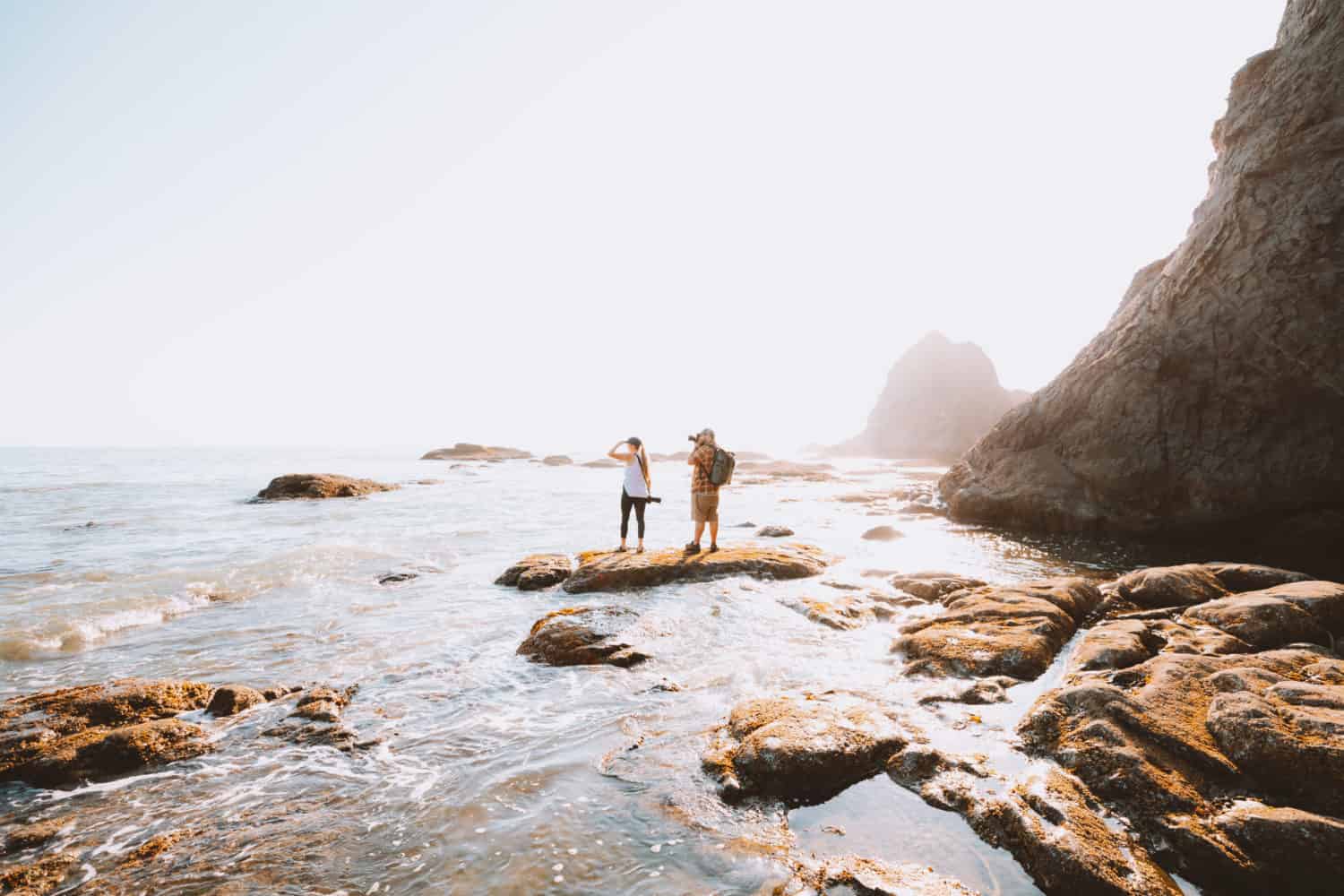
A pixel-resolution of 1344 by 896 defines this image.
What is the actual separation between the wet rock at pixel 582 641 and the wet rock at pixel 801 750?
3121 millimetres

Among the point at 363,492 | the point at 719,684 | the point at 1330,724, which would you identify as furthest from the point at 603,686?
the point at 363,492

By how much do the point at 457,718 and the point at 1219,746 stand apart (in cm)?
830

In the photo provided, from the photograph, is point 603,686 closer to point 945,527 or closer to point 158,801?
point 158,801

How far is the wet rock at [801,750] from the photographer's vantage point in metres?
5.46

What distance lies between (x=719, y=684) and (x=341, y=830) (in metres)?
4.80

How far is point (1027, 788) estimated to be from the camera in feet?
16.3

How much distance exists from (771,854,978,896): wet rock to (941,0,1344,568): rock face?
18.7 m

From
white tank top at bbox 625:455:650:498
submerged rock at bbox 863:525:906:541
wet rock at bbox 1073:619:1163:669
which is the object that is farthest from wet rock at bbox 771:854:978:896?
submerged rock at bbox 863:525:906:541

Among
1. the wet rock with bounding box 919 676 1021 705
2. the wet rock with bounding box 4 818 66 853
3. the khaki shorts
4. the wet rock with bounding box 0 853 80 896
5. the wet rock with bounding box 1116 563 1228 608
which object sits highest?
the khaki shorts

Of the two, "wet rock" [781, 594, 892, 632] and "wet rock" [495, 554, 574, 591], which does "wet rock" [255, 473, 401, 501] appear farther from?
"wet rock" [781, 594, 892, 632]

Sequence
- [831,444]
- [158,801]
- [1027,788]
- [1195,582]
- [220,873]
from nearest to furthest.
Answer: [220,873] < [1027,788] < [158,801] < [1195,582] < [831,444]

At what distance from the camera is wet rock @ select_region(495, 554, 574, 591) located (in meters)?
14.4

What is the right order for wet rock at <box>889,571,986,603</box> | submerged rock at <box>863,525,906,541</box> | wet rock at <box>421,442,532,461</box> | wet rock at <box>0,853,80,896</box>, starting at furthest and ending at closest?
wet rock at <box>421,442,532,461</box> < submerged rock at <box>863,525,906,541</box> < wet rock at <box>889,571,986,603</box> < wet rock at <box>0,853,80,896</box>

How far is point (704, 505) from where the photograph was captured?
15.6 metres
